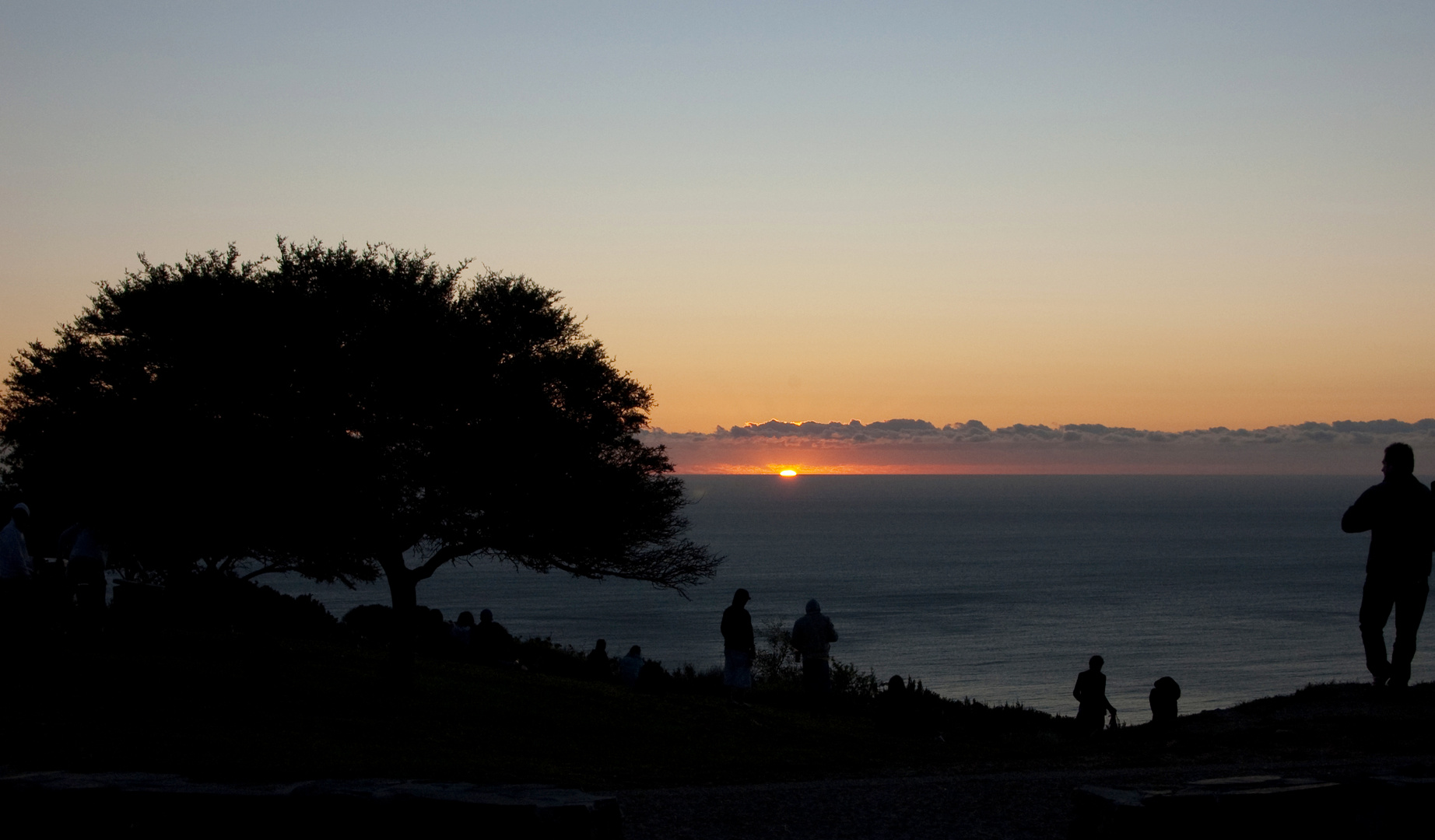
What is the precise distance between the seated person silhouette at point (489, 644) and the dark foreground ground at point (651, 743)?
208 inches

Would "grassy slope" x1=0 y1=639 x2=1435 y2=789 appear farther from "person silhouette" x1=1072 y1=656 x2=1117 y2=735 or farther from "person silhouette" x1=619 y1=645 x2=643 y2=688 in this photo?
"person silhouette" x1=619 y1=645 x2=643 y2=688

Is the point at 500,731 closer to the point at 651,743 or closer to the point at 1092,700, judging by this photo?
the point at 651,743

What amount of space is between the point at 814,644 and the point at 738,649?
1.23m

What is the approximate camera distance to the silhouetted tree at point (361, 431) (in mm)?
18297

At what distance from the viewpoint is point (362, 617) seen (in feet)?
109

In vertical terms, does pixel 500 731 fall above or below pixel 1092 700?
above

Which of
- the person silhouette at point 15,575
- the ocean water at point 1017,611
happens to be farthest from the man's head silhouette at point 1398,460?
the ocean water at point 1017,611

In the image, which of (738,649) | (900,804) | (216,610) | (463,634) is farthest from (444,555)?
(900,804)

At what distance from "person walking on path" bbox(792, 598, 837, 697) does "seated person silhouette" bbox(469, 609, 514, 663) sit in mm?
7008

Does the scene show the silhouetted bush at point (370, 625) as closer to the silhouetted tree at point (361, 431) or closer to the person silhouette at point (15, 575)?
the silhouetted tree at point (361, 431)

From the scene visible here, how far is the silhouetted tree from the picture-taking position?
18297 millimetres

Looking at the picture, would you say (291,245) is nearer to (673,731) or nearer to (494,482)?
(494,482)

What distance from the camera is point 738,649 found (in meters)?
19.2

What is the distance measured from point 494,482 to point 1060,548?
161637 millimetres
